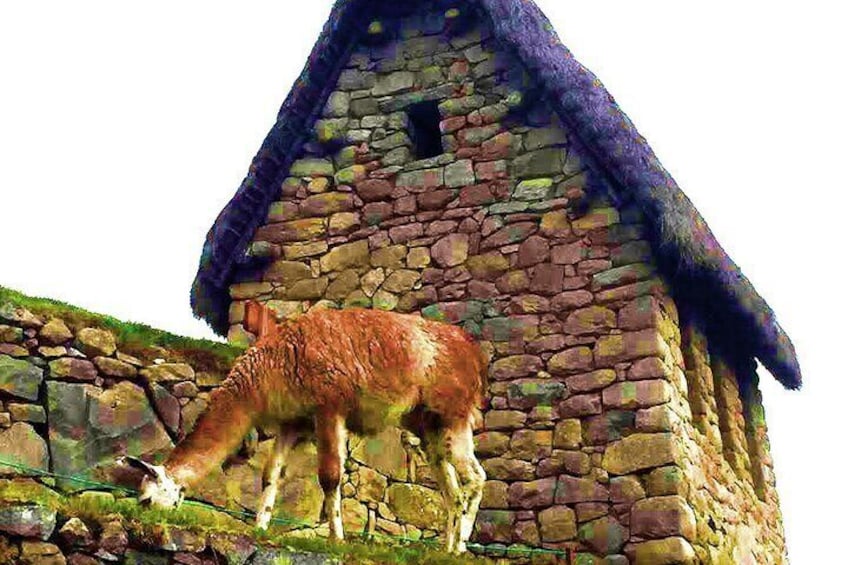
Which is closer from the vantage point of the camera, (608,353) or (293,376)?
(293,376)

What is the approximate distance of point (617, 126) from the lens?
1005 centimetres

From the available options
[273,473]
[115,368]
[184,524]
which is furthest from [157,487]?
[115,368]

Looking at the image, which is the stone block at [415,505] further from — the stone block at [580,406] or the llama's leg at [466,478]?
the stone block at [580,406]

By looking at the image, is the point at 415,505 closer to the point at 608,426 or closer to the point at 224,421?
the point at 608,426

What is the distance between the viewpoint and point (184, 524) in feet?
22.0

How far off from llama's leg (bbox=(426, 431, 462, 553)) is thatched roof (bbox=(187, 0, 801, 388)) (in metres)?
2.51

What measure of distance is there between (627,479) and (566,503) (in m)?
0.53

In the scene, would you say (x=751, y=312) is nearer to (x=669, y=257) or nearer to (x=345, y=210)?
(x=669, y=257)

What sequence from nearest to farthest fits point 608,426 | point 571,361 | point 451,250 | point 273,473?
point 273,473 → point 608,426 → point 571,361 → point 451,250

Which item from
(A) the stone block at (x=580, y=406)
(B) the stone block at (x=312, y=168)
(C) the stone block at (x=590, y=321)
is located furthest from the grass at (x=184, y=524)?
(B) the stone block at (x=312, y=168)

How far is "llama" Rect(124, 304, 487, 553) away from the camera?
7934mm

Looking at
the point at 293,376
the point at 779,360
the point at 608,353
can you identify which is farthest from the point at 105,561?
the point at 779,360

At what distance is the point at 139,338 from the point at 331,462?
2.14 meters

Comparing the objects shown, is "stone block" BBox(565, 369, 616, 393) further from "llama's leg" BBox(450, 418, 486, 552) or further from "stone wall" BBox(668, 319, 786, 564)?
"llama's leg" BBox(450, 418, 486, 552)
